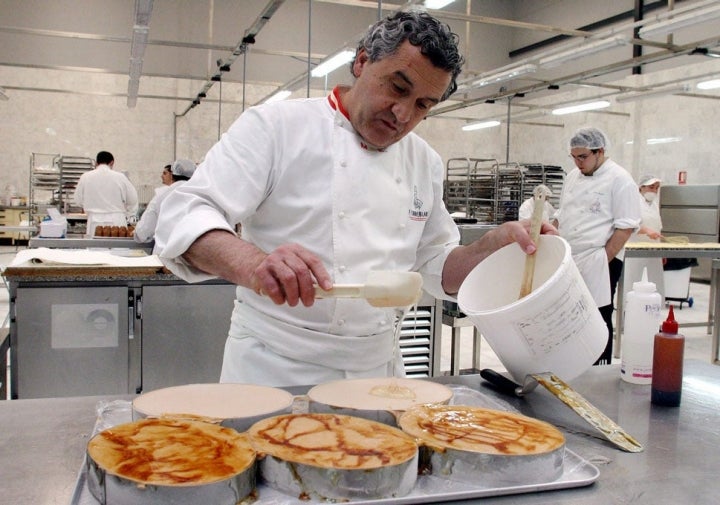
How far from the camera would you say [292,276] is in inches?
37.5

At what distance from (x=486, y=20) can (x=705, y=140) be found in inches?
201

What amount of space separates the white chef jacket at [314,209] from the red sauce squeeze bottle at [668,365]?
542 millimetres

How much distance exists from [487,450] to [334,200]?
705 mm

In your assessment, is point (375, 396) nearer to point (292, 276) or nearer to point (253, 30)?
point (292, 276)

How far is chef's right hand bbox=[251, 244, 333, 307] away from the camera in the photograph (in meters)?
0.96

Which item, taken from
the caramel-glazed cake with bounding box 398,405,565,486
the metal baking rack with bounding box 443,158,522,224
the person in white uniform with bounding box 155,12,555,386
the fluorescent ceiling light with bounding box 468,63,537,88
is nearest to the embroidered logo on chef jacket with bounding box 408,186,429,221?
the person in white uniform with bounding box 155,12,555,386

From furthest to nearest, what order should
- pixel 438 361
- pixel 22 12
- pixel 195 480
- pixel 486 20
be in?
pixel 22 12
pixel 486 20
pixel 438 361
pixel 195 480

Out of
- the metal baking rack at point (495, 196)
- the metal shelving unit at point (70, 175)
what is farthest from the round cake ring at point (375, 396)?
the metal shelving unit at point (70, 175)

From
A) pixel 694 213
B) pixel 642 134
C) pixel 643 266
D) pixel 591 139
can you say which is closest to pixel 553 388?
pixel 591 139

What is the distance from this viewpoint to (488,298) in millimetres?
1367

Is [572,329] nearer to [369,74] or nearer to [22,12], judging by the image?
[369,74]

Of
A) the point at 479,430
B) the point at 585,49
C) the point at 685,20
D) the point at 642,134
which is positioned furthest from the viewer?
the point at 642,134

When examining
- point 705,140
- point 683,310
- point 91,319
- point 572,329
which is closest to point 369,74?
point 572,329

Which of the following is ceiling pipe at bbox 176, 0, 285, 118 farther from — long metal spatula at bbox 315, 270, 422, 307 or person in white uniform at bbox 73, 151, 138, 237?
long metal spatula at bbox 315, 270, 422, 307
